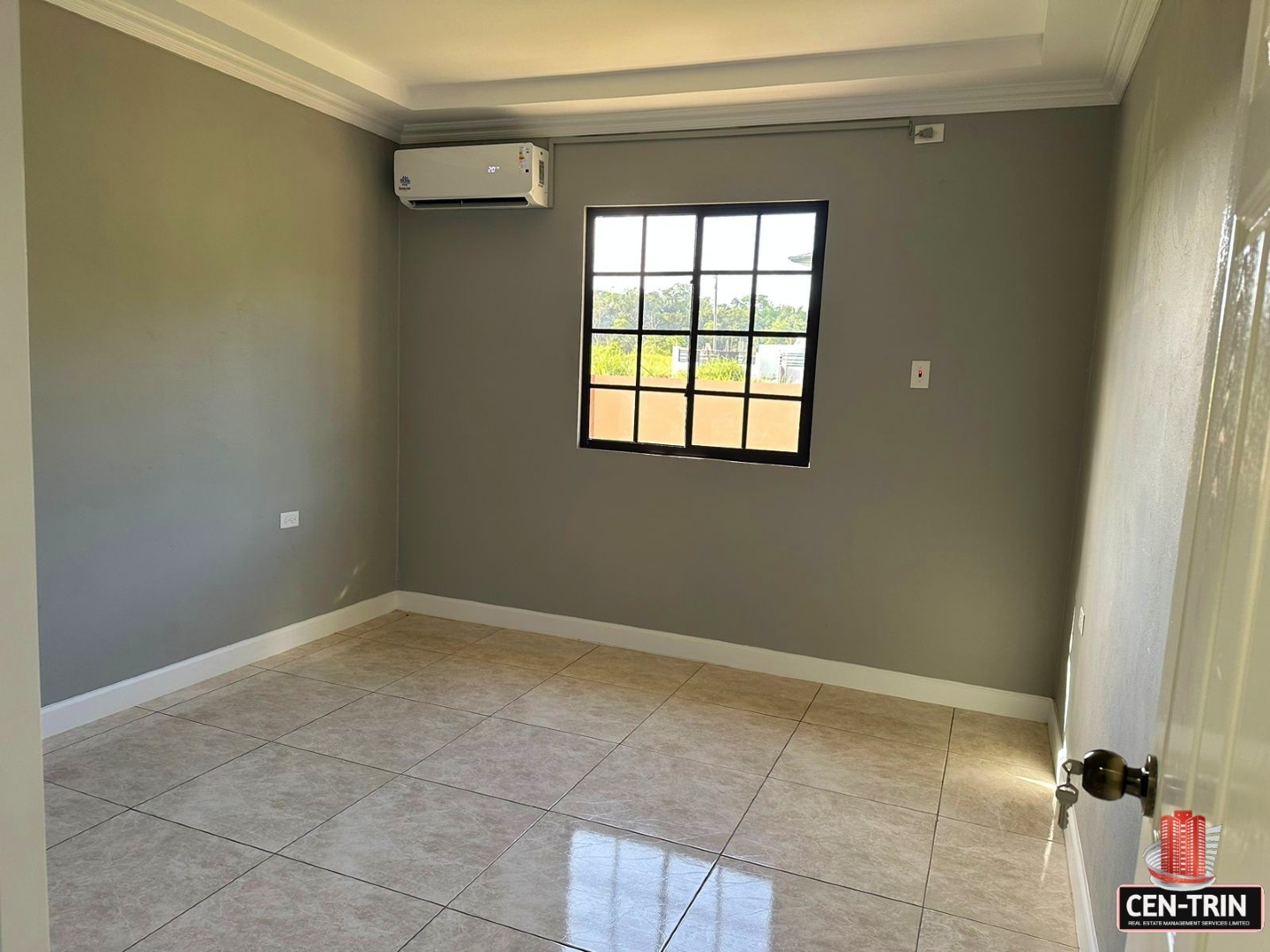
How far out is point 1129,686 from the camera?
75.9 inches

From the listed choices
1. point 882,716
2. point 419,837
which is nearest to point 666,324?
point 882,716

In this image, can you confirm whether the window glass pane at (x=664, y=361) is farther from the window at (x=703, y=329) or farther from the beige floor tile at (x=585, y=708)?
the beige floor tile at (x=585, y=708)

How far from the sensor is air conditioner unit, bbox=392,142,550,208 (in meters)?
4.20

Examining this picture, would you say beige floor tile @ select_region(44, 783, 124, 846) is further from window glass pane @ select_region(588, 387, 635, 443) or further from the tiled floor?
window glass pane @ select_region(588, 387, 635, 443)

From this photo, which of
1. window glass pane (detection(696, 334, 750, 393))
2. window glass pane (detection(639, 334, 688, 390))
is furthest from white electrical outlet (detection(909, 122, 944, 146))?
window glass pane (detection(639, 334, 688, 390))

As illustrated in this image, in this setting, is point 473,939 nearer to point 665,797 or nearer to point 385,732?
point 665,797

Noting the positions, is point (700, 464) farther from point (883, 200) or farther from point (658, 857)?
point (658, 857)

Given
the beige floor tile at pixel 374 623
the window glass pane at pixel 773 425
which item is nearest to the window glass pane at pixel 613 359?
the window glass pane at pixel 773 425

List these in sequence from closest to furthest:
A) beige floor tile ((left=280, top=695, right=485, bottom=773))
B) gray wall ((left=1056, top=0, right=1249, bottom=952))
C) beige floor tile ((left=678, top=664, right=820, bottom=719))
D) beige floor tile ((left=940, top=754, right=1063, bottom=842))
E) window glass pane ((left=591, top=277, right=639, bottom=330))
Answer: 1. gray wall ((left=1056, top=0, right=1249, bottom=952))
2. beige floor tile ((left=940, top=754, right=1063, bottom=842))
3. beige floor tile ((left=280, top=695, right=485, bottom=773))
4. beige floor tile ((left=678, top=664, right=820, bottom=719))
5. window glass pane ((left=591, top=277, right=639, bottom=330))

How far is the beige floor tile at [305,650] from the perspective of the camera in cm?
404

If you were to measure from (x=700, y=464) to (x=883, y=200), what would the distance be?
148cm

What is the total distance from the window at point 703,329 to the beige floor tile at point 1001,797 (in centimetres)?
153

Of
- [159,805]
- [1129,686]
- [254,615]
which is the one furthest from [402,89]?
[1129,686]

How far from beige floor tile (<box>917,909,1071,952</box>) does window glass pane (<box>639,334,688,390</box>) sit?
2.66 meters
